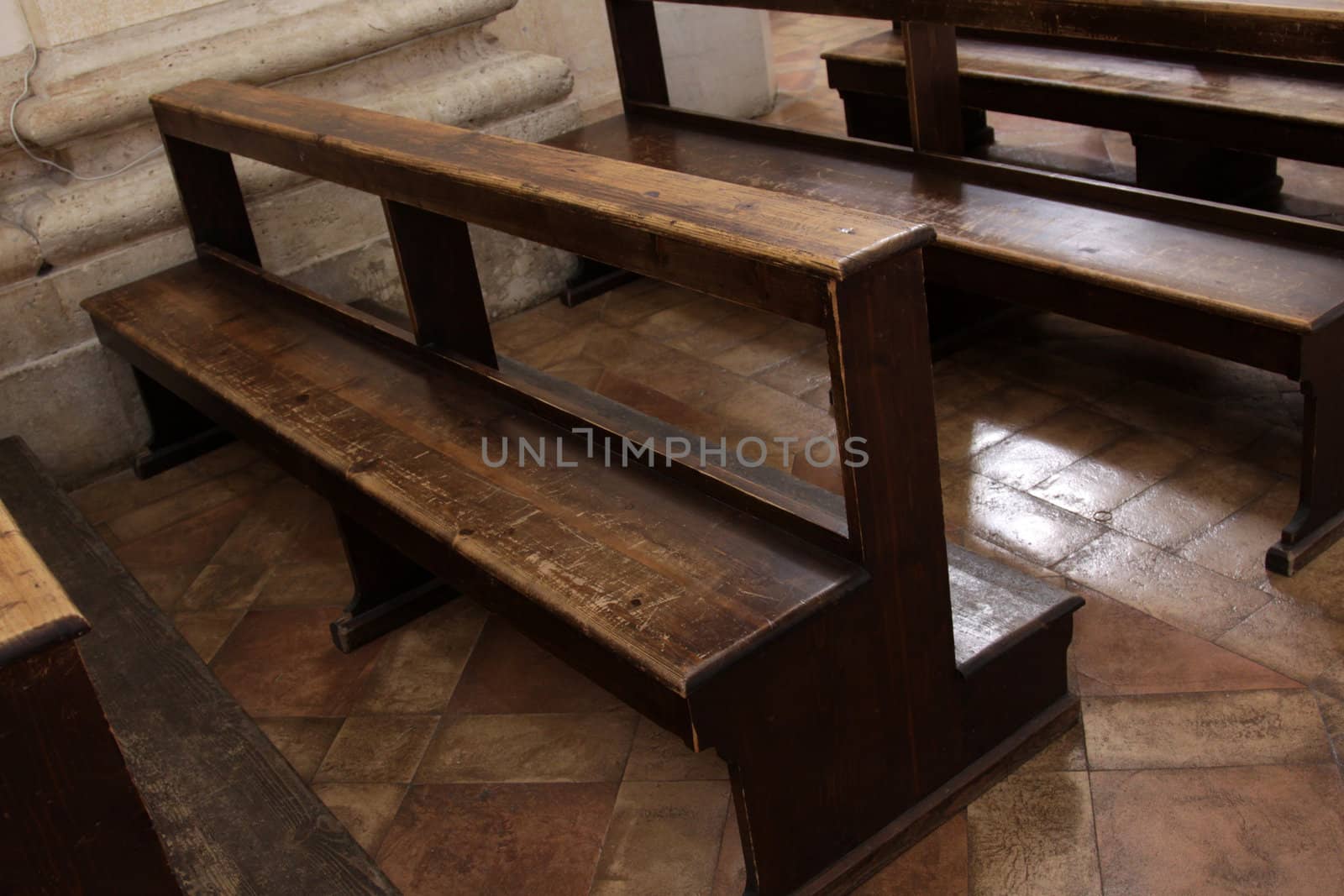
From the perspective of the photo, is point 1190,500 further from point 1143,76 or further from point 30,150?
point 30,150

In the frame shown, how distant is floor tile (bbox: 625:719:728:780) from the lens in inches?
92.1

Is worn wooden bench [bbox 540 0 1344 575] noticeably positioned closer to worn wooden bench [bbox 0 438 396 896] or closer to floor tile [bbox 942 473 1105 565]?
floor tile [bbox 942 473 1105 565]

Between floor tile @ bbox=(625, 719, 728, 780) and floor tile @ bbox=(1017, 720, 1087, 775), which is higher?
floor tile @ bbox=(625, 719, 728, 780)

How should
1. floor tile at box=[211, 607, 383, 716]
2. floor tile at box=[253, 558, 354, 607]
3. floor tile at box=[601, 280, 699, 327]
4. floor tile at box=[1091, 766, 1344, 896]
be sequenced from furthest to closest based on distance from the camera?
floor tile at box=[601, 280, 699, 327], floor tile at box=[253, 558, 354, 607], floor tile at box=[211, 607, 383, 716], floor tile at box=[1091, 766, 1344, 896]

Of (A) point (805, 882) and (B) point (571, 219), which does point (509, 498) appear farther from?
(A) point (805, 882)

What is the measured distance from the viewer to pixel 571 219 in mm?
2119

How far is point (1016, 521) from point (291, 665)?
60.4 inches

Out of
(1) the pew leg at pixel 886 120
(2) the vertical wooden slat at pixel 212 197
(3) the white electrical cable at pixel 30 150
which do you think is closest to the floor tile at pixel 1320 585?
(1) the pew leg at pixel 886 120

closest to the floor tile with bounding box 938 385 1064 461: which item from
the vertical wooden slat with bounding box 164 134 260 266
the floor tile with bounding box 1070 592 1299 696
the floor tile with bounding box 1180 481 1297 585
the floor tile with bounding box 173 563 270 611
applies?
the floor tile with bounding box 1180 481 1297 585

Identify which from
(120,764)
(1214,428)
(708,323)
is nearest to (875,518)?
(120,764)

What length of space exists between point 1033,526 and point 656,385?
4.03ft

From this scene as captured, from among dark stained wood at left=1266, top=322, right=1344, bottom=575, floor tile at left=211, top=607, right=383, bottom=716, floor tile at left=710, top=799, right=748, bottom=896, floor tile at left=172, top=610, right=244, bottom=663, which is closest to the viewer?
floor tile at left=710, top=799, right=748, bottom=896

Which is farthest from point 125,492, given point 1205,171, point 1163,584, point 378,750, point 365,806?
point 1205,171

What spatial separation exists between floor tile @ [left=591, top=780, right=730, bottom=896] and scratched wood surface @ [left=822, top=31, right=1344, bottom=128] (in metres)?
2.26
